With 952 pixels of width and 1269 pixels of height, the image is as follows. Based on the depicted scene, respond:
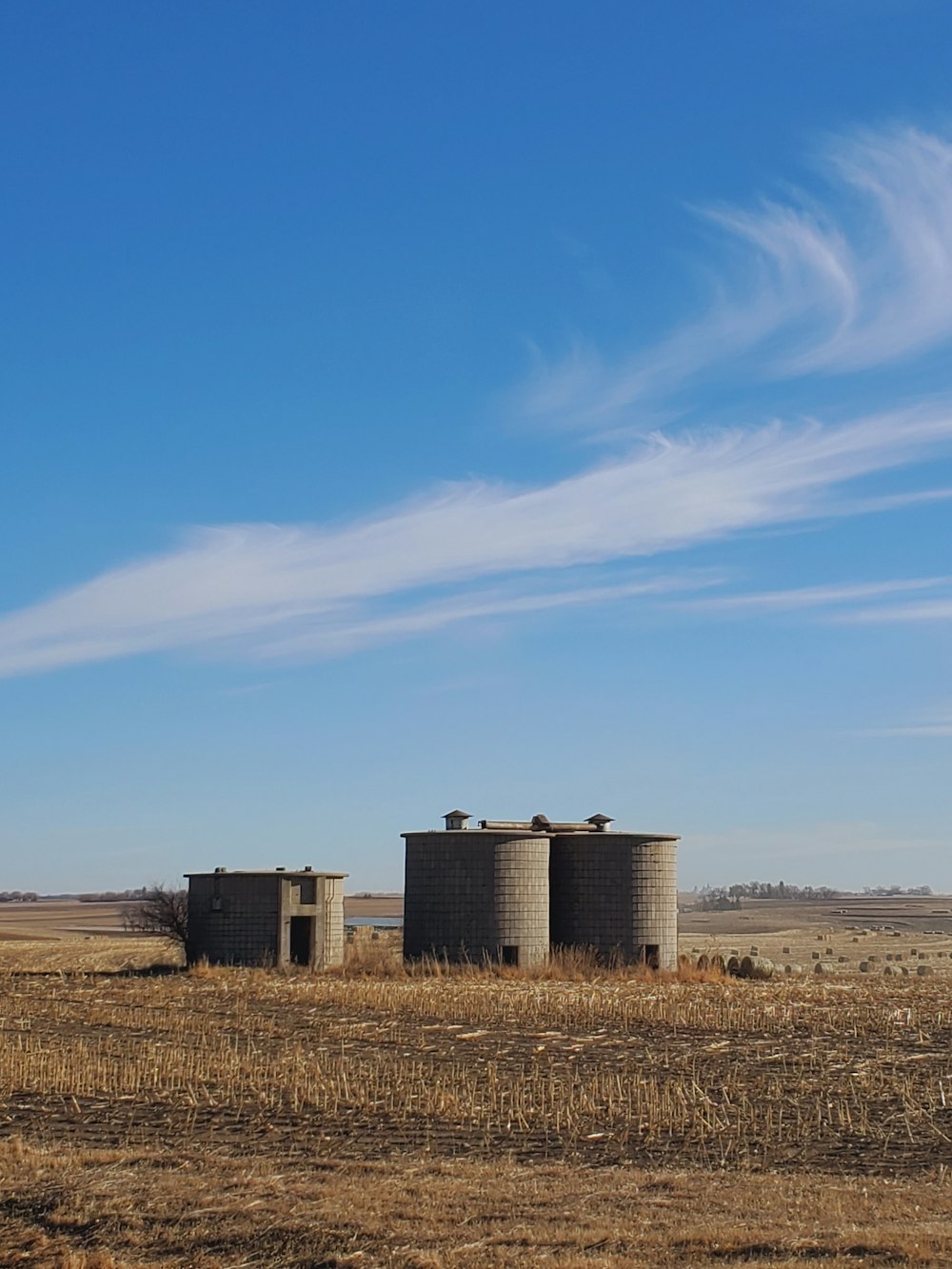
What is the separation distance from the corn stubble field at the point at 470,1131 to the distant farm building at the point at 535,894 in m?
8.11

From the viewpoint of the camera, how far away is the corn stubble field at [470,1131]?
476 inches

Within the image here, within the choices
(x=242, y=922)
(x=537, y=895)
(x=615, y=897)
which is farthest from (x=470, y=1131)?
(x=615, y=897)

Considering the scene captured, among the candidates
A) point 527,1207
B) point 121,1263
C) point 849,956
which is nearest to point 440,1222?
point 527,1207

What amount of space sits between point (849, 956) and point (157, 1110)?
5540cm

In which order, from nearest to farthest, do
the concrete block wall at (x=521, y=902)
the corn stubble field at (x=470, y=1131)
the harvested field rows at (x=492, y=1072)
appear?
the corn stubble field at (x=470, y=1131) < the harvested field rows at (x=492, y=1072) < the concrete block wall at (x=521, y=902)

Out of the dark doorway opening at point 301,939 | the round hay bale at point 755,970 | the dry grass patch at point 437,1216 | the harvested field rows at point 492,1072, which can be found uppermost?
the dark doorway opening at point 301,939

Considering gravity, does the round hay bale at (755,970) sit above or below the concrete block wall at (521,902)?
below

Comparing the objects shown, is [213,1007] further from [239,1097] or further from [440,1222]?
[440,1222]

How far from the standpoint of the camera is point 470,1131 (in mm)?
17719

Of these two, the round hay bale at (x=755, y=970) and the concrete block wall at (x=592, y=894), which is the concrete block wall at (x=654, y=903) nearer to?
the concrete block wall at (x=592, y=894)

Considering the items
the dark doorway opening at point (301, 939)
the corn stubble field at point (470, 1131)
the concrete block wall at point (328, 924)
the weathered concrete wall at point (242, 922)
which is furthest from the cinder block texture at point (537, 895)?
the corn stubble field at point (470, 1131)

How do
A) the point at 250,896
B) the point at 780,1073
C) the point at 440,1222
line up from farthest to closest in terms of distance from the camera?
1. the point at 250,896
2. the point at 780,1073
3. the point at 440,1222

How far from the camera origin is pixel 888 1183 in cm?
1477

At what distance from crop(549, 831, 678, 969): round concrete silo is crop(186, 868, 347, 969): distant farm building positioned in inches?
295
